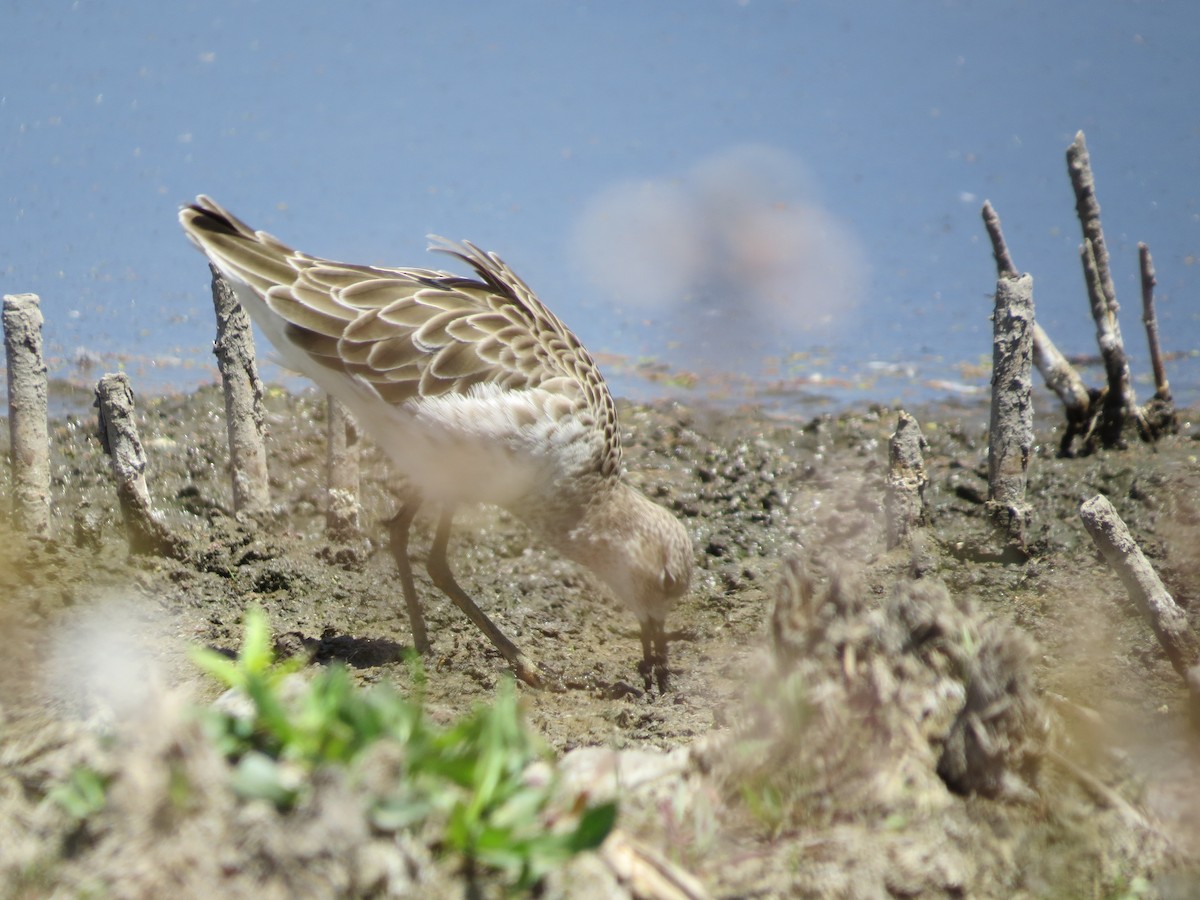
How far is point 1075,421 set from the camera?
9.27m

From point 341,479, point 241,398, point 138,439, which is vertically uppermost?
point 241,398

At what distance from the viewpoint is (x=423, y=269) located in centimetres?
724

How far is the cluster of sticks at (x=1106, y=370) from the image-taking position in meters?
8.95

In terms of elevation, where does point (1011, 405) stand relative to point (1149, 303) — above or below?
below

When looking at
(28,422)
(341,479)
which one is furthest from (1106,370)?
(28,422)

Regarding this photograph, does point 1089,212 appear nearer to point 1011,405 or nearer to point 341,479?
point 1011,405

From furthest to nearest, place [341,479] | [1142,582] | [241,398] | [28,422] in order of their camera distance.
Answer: [341,479] → [241,398] → [28,422] → [1142,582]

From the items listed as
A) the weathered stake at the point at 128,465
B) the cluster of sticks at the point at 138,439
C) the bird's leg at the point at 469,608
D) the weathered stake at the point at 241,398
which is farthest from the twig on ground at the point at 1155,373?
the weathered stake at the point at 128,465

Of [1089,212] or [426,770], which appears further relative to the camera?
[1089,212]

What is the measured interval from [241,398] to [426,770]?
528 cm

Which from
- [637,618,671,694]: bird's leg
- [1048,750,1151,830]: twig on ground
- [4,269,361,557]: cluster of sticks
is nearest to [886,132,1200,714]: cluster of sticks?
[1048,750,1151,830]: twig on ground

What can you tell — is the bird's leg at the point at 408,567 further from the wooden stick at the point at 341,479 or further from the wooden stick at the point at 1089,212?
the wooden stick at the point at 1089,212

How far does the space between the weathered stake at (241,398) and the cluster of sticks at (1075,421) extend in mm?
4210

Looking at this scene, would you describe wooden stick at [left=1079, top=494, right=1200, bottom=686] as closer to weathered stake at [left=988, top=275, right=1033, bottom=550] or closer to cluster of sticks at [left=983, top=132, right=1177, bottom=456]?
weathered stake at [left=988, top=275, right=1033, bottom=550]
